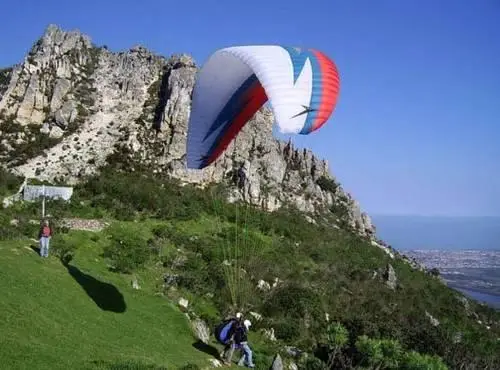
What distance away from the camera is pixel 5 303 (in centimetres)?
1202

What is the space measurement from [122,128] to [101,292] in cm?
3171

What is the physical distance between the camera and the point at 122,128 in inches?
1826

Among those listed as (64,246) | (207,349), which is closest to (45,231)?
(64,246)

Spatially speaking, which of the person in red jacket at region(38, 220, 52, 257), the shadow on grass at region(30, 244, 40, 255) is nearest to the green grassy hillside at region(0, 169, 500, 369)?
the person in red jacket at region(38, 220, 52, 257)

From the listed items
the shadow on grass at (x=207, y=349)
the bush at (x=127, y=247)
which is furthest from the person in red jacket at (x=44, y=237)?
the shadow on grass at (x=207, y=349)

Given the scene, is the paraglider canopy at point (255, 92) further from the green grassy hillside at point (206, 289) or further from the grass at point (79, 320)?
the grass at point (79, 320)

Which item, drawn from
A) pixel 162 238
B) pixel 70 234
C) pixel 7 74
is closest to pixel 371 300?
pixel 162 238

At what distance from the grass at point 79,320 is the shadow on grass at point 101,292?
1cm

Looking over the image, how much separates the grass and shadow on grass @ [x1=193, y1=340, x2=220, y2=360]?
0.85 feet

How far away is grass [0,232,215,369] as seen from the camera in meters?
10.4

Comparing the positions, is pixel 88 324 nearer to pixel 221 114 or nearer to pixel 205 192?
pixel 221 114

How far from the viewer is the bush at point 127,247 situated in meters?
21.3

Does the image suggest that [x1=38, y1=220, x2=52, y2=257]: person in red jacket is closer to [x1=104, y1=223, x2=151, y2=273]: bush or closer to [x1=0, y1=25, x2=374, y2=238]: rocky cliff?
[x1=104, y1=223, x2=151, y2=273]: bush

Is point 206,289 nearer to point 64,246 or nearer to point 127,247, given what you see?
point 127,247
